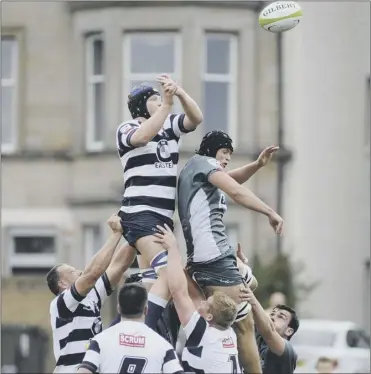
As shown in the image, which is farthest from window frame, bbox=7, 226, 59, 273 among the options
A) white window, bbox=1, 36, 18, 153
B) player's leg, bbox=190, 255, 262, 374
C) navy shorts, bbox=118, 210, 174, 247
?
navy shorts, bbox=118, 210, 174, 247

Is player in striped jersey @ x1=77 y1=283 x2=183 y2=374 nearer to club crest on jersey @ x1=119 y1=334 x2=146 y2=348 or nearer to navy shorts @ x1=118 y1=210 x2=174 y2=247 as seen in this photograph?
club crest on jersey @ x1=119 y1=334 x2=146 y2=348

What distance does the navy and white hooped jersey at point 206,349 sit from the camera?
11.9 metres

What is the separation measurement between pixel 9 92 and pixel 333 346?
11.5 meters

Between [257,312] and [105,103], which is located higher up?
[105,103]

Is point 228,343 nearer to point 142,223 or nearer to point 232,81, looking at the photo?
point 142,223

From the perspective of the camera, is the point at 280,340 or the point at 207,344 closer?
the point at 207,344

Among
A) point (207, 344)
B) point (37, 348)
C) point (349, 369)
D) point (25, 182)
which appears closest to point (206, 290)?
point (207, 344)

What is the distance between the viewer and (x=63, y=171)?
3453 centimetres

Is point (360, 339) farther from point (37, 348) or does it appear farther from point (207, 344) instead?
point (207, 344)

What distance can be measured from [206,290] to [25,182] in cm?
2272

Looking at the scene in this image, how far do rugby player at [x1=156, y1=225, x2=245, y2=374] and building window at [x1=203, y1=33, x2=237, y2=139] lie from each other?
2169 cm

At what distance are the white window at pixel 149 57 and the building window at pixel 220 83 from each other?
2.23 ft

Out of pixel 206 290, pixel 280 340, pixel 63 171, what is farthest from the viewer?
pixel 63 171

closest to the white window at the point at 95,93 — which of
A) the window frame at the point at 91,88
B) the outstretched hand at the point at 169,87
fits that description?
the window frame at the point at 91,88
